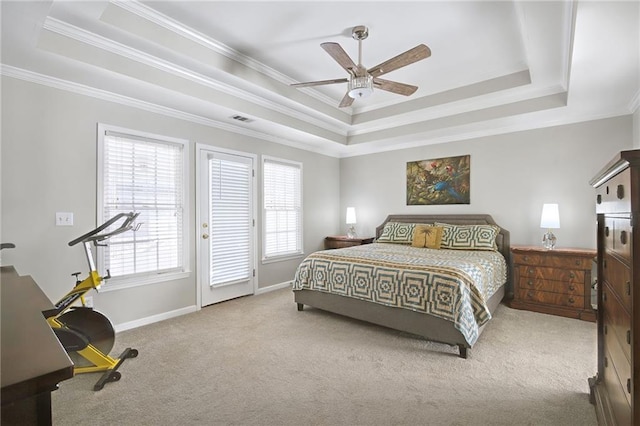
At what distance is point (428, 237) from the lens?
4473 millimetres

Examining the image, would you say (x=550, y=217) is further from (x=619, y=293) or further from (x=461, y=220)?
(x=619, y=293)

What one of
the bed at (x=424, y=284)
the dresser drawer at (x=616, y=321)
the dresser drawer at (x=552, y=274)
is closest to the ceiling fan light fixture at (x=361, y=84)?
the bed at (x=424, y=284)

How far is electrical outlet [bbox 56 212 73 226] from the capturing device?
2.87m

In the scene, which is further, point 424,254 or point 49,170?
point 424,254

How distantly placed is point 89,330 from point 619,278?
344cm

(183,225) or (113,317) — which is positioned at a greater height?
(183,225)

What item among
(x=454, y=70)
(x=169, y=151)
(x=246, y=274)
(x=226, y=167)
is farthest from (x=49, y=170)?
(x=454, y=70)

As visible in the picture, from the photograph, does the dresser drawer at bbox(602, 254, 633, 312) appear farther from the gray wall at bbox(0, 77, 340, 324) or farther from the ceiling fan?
the gray wall at bbox(0, 77, 340, 324)

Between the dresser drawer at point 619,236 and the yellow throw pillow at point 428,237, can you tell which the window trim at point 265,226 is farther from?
the dresser drawer at point 619,236

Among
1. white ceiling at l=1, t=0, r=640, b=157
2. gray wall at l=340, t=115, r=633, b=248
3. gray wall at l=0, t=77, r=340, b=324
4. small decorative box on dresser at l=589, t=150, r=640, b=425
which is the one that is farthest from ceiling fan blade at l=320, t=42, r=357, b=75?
gray wall at l=340, t=115, r=633, b=248

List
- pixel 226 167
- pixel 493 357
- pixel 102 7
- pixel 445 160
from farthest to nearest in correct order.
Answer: pixel 445 160 → pixel 226 167 → pixel 493 357 → pixel 102 7

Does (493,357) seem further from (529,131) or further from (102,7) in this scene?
(102,7)

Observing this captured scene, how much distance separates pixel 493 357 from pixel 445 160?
3.19 meters

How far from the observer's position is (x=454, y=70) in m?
3.68
